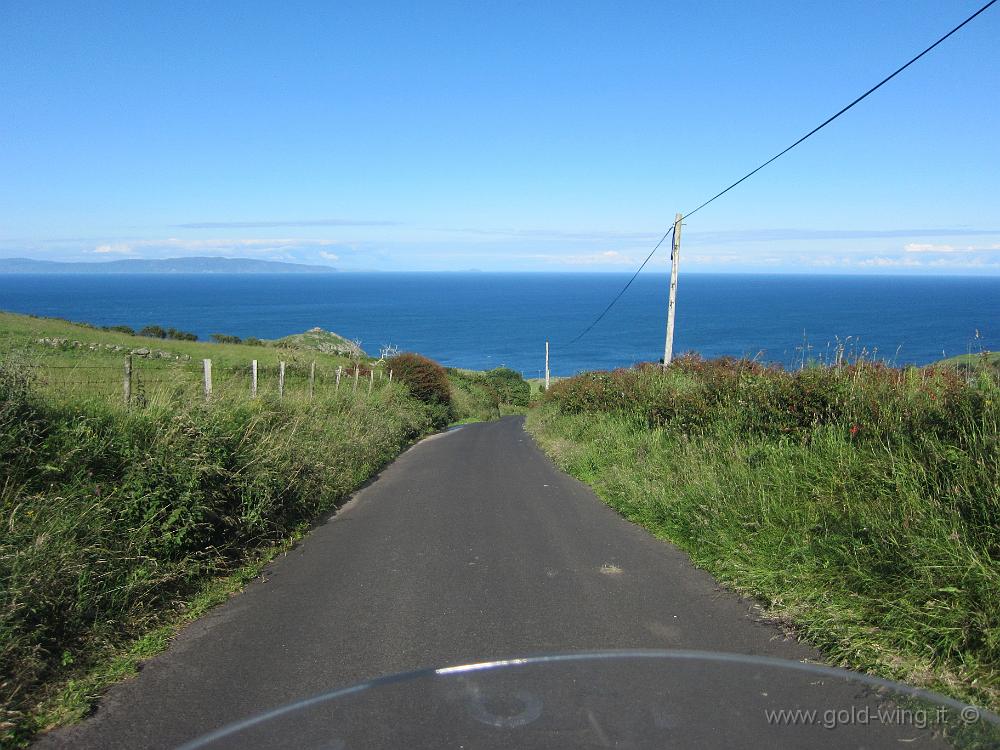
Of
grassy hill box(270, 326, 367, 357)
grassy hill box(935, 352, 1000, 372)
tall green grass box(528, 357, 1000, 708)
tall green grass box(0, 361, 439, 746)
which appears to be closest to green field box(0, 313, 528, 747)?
tall green grass box(0, 361, 439, 746)

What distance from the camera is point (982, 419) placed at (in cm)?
555

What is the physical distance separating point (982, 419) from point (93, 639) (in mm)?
6731

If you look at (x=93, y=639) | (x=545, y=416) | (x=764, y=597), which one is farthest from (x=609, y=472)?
(x=545, y=416)

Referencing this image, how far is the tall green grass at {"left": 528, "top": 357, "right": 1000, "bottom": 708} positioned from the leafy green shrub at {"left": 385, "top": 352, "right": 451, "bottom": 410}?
22375 millimetres

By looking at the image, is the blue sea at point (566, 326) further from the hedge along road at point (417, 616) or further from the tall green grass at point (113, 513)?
the tall green grass at point (113, 513)

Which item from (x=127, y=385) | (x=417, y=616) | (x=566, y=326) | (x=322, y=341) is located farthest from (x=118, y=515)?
(x=566, y=326)

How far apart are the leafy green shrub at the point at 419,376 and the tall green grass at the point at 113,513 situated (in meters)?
22.8

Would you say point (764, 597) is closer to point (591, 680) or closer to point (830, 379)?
point (591, 680)

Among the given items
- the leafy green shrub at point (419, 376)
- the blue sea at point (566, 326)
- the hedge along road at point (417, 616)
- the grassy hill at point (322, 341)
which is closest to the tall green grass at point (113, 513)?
the hedge along road at point (417, 616)

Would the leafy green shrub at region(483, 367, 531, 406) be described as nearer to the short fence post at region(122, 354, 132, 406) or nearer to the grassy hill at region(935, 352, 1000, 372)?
the grassy hill at region(935, 352, 1000, 372)

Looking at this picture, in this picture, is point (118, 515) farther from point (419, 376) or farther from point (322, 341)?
point (322, 341)

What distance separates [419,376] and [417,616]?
2779 cm

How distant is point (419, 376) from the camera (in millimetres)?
32875

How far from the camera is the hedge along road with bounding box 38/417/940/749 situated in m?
4.14
